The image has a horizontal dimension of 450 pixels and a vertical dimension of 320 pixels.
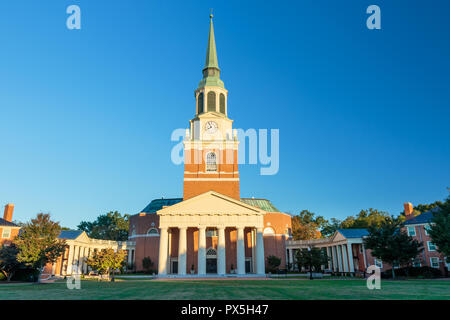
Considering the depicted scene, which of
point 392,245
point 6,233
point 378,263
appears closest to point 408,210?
point 378,263

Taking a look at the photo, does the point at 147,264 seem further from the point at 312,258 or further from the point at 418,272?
the point at 418,272

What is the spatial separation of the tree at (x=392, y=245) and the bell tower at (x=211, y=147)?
21305mm

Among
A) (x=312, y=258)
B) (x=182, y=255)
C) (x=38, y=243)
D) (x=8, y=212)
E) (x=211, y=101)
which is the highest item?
(x=211, y=101)

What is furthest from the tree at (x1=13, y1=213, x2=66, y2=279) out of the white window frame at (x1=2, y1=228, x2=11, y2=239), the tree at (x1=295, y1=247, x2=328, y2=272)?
the tree at (x1=295, y1=247, x2=328, y2=272)

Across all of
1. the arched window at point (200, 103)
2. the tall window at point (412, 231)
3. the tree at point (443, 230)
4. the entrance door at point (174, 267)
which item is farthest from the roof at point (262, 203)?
the tree at point (443, 230)

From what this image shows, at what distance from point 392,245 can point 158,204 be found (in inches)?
1687

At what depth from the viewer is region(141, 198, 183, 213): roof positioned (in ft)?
204

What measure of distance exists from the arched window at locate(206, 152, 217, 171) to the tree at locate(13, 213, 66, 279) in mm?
24718

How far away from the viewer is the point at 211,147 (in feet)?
173

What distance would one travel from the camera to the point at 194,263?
49.2 metres

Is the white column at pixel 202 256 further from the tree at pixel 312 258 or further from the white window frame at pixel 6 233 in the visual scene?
the white window frame at pixel 6 233

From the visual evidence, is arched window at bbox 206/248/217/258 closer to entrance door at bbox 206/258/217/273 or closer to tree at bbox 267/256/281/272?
entrance door at bbox 206/258/217/273

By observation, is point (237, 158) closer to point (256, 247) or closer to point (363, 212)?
point (256, 247)
